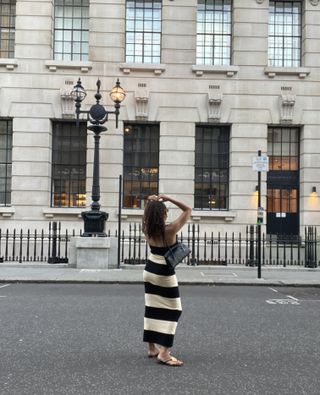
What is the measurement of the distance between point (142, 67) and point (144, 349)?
16.0m

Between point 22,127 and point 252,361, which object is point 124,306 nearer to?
point 252,361

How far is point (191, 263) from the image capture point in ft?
55.8

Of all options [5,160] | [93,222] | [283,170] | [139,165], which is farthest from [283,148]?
[5,160]

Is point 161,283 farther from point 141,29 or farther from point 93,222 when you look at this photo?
point 141,29

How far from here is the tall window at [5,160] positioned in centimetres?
2045

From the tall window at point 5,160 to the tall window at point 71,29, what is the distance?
3.70 meters

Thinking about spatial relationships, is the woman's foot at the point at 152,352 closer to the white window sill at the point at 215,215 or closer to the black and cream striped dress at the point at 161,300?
the black and cream striped dress at the point at 161,300

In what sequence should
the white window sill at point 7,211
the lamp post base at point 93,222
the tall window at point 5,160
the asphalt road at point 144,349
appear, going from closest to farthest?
the asphalt road at point 144,349 → the lamp post base at point 93,222 → the white window sill at point 7,211 → the tall window at point 5,160

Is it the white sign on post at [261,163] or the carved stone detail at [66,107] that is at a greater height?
the carved stone detail at [66,107]

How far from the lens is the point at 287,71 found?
66.6 feet

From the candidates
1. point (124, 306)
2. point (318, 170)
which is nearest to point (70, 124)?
point (318, 170)

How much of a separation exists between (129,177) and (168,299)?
51.0 feet

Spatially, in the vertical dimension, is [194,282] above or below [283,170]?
below

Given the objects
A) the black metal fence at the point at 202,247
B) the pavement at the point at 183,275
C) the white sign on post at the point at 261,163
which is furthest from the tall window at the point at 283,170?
the white sign on post at the point at 261,163
